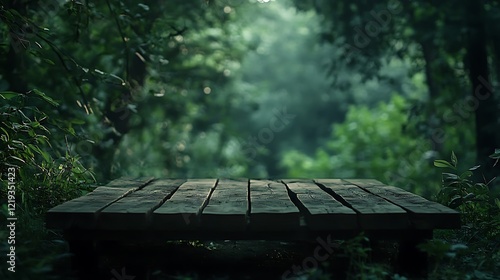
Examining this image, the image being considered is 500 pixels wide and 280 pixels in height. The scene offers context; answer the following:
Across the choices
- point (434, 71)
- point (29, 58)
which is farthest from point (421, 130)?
point (29, 58)

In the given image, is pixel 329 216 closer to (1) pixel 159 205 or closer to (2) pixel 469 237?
(1) pixel 159 205

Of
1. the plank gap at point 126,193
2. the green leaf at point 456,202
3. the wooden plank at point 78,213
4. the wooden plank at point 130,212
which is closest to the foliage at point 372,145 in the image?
the green leaf at point 456,202

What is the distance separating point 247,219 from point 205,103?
40.1 ft

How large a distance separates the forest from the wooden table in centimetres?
16

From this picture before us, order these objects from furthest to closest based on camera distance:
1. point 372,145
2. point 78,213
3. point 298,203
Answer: point 372,145 < point 298,203 < point 78,213

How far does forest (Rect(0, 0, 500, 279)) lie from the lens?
4.26 m

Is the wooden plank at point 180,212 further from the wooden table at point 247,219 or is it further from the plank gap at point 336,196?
the plank gap at point 336,196

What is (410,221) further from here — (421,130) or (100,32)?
(421,130)

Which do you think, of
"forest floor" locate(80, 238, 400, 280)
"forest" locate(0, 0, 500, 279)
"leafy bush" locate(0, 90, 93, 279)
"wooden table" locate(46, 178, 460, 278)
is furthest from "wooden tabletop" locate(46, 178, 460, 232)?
"leafy bush" locate(0, 90, 93, 279)

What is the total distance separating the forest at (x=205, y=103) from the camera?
4262 mm

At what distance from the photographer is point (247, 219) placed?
3.17 metres

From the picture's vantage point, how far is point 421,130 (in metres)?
10.6

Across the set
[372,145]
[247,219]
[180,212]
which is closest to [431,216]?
[247,219]

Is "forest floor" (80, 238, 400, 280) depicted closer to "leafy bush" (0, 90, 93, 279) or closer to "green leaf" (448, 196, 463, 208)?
"leafy bush" (0, 90, 93, 279)
